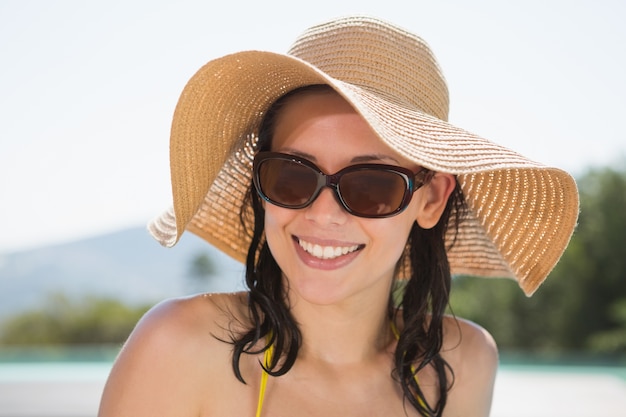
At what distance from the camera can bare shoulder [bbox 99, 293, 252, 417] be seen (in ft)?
6.56

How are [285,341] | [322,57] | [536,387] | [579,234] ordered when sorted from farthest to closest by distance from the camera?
[579,234], [536,387], [285,341], [322,57]

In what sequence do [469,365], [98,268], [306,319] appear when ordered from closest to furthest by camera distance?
[306,319] < [469,365] < [98,268]

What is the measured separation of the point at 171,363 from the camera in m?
2.06

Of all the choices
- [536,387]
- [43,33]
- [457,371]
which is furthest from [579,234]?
[43,33]

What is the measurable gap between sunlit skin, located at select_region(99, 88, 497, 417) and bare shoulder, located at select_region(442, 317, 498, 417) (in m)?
0.23

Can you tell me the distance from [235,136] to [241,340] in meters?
0.58

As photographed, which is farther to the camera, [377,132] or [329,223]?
[329,223]

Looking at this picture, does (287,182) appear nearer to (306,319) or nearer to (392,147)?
(392,147)

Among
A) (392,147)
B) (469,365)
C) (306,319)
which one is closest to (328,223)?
(392,147)

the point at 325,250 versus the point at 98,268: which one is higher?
the point at 325,250

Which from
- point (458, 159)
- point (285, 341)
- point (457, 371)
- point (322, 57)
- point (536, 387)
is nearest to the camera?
point (458, 159)

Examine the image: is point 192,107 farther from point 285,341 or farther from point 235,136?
point 285,341

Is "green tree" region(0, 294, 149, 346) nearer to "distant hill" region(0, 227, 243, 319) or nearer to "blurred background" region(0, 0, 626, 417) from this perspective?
"blurred background" region(0, 0, 626, 417)

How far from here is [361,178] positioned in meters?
2.01
